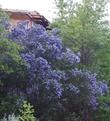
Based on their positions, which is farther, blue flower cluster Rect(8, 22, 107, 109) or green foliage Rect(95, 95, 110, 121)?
green foliage Rect(95, 95, 110, 121)

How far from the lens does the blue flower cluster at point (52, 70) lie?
19953mm

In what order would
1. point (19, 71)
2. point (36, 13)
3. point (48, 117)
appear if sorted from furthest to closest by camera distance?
point (36, 13) → point (48, 117) → point (19, 71)

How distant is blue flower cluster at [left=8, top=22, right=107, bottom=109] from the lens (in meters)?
20.0

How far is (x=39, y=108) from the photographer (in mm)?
21219

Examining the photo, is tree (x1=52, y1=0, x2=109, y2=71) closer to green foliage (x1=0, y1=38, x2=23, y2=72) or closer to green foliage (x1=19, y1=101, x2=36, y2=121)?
green foliage (x1=0, y1=38, x2=23, y2=72)

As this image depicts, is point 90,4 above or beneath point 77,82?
above

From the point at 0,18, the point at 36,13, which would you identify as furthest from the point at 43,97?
the point at 36,13

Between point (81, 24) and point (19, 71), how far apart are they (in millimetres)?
6054

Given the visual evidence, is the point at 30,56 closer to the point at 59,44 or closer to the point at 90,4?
the point at 59,44

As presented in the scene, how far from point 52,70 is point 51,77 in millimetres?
572

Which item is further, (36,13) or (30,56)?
(36,13)

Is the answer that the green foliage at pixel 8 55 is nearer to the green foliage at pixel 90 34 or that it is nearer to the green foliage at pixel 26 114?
the green foliage at pixel 26 114

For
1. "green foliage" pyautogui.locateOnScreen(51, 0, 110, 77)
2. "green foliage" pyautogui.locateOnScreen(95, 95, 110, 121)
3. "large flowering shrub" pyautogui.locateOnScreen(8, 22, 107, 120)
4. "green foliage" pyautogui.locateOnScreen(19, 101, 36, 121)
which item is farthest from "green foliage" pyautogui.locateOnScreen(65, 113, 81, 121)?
"green foliage" pyautogui.locateOnScreen(19, 101, 36, 121)

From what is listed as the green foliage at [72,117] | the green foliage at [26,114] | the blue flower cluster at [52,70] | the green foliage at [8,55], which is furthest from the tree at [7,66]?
the green foliage at [72,117]
